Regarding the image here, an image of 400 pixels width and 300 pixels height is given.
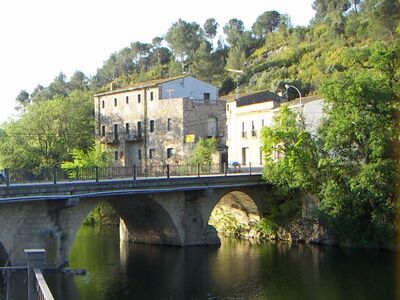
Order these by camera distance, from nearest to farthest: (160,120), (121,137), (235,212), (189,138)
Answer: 1. (235,212)
2. (189,138)
3. (160,120)
4. (121,137)

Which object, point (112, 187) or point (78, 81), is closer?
point (112, 187)

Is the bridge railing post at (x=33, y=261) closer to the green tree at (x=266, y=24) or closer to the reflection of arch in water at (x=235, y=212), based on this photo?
the reflection of arch in water at (x=235, y=212)

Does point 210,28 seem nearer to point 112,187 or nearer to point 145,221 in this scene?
point 145,221

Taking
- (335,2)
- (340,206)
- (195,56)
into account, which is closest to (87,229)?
(340,206)

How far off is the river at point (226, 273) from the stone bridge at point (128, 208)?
4.80 feet

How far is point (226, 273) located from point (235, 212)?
1621cm

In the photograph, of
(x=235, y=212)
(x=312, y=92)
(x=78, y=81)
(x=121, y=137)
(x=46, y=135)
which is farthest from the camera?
(x=78, y=81)

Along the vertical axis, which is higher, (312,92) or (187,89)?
(312,92)

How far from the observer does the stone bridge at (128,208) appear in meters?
31.6

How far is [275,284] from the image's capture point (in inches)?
1230

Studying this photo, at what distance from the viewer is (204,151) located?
5841 centimetres

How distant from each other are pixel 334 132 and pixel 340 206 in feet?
15.5

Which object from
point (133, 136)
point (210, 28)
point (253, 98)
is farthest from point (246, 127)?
point (210, 28)

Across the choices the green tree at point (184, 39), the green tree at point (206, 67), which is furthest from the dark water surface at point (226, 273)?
the green tree at point (184, 39)
